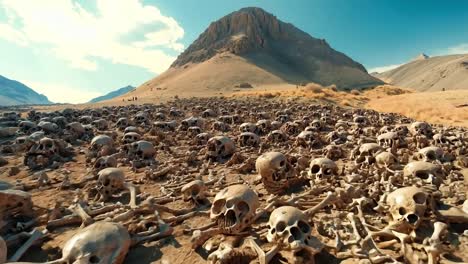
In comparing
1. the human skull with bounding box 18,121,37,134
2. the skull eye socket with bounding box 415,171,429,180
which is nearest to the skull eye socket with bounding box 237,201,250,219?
the skull eye socket with bounding box 415,171,429,180

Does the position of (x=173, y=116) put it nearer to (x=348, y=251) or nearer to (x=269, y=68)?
(x=348, y=251)

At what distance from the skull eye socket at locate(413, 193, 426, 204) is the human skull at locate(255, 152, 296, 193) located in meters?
2.85

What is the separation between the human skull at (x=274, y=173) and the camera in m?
7.14

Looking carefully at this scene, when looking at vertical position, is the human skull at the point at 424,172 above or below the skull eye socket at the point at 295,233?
above

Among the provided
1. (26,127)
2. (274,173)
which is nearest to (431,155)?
(274,173)

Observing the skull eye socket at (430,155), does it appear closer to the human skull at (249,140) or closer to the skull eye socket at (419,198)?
the skull eye socket at (419,198)

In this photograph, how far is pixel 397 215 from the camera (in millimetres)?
4957

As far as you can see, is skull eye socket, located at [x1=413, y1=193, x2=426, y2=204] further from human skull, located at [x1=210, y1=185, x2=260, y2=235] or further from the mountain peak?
the mountain peak

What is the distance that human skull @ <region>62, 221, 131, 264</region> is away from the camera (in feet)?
12.8

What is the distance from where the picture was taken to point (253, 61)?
89875 millimetres

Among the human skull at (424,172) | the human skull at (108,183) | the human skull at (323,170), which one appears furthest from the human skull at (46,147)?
the human skull at (424,172)

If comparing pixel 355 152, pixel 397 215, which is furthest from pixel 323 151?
pixel 397 215

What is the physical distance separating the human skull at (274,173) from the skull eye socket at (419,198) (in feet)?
9.35

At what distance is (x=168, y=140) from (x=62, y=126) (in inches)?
337
